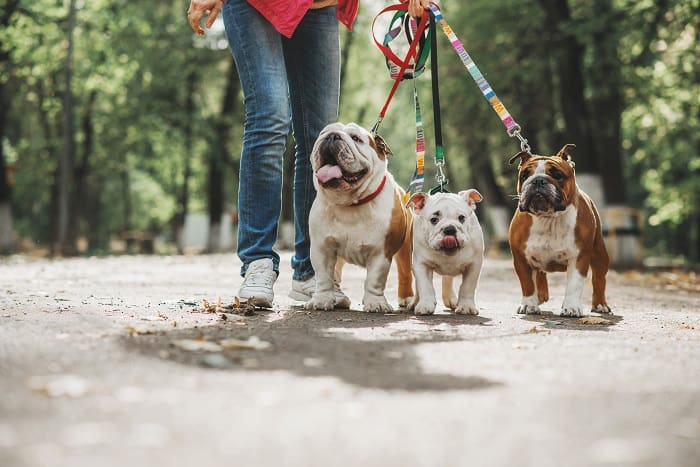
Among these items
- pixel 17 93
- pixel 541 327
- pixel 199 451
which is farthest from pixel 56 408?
pixel 17 93

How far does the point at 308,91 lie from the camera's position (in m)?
5.23

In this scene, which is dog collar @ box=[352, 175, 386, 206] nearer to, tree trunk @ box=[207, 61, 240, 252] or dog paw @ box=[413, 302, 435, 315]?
dog paw @ box=[413, 302, 435, 315]

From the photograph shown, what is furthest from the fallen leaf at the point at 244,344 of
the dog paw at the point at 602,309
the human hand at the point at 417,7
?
the dog paw at the point at 602,309

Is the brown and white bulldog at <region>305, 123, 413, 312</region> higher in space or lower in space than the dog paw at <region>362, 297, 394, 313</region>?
higher

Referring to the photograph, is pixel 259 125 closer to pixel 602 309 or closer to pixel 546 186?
pixel 546 186

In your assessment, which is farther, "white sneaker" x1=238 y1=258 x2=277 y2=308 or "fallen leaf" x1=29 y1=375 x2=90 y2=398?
"white sneaker" x1=238 y1=258 x2=277 y2=308

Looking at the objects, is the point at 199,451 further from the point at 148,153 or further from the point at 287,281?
the point at 148,153

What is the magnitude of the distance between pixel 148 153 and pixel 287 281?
72.4ft

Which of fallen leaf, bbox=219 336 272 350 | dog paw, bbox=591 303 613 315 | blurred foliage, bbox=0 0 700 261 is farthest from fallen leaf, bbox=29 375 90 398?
blurred foliage, bbox=0 0 700 261

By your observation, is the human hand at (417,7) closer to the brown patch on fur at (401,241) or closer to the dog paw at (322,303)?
the brown patch on fur at (401,241)

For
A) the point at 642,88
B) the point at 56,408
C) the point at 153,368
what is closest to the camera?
the point at 56,408

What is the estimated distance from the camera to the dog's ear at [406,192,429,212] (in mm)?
4891

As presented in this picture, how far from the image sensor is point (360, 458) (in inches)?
70.1

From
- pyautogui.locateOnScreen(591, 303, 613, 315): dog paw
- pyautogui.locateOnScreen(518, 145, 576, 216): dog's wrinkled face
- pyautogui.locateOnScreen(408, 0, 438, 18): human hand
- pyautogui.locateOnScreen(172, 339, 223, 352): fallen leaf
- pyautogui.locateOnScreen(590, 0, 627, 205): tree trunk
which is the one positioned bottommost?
pyautogui.locateOnScreen(591, 303, 613, 315): dog paw
